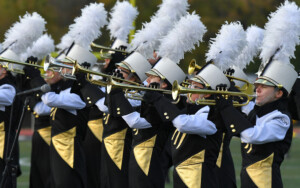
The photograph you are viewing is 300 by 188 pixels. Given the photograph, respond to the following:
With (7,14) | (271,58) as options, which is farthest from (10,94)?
(7,14)

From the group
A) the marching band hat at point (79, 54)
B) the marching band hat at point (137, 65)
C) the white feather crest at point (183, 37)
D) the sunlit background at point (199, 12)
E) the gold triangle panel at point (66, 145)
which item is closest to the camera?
the white feather crest at point (183, 37)

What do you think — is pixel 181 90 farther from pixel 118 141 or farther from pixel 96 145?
pixel 96 145

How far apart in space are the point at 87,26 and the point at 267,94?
131 inches

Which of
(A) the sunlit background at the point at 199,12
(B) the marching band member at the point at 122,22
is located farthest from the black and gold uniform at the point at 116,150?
(A) the sunlit background at the point at 199,12

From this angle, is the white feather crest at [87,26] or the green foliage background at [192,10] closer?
the white feather crest at [87,26]

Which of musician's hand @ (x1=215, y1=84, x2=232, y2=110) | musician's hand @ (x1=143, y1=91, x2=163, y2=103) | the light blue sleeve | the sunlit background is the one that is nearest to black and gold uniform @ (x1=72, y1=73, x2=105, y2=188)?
musician's hand @ (x1=143, y1=91, x2=163, y2=103)

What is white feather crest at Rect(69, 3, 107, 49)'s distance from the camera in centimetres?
936

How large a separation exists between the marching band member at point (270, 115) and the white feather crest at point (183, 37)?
933 millimetres

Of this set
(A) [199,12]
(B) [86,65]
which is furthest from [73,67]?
(A) [199,12]

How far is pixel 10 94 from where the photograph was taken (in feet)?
30.3

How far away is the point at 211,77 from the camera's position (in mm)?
6898

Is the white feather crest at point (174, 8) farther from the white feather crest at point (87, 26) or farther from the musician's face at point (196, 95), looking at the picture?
the musician's face at point (196, 95)

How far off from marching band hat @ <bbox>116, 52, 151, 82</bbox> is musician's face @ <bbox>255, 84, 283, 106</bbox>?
6.29ft

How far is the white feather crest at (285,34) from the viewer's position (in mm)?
6656
